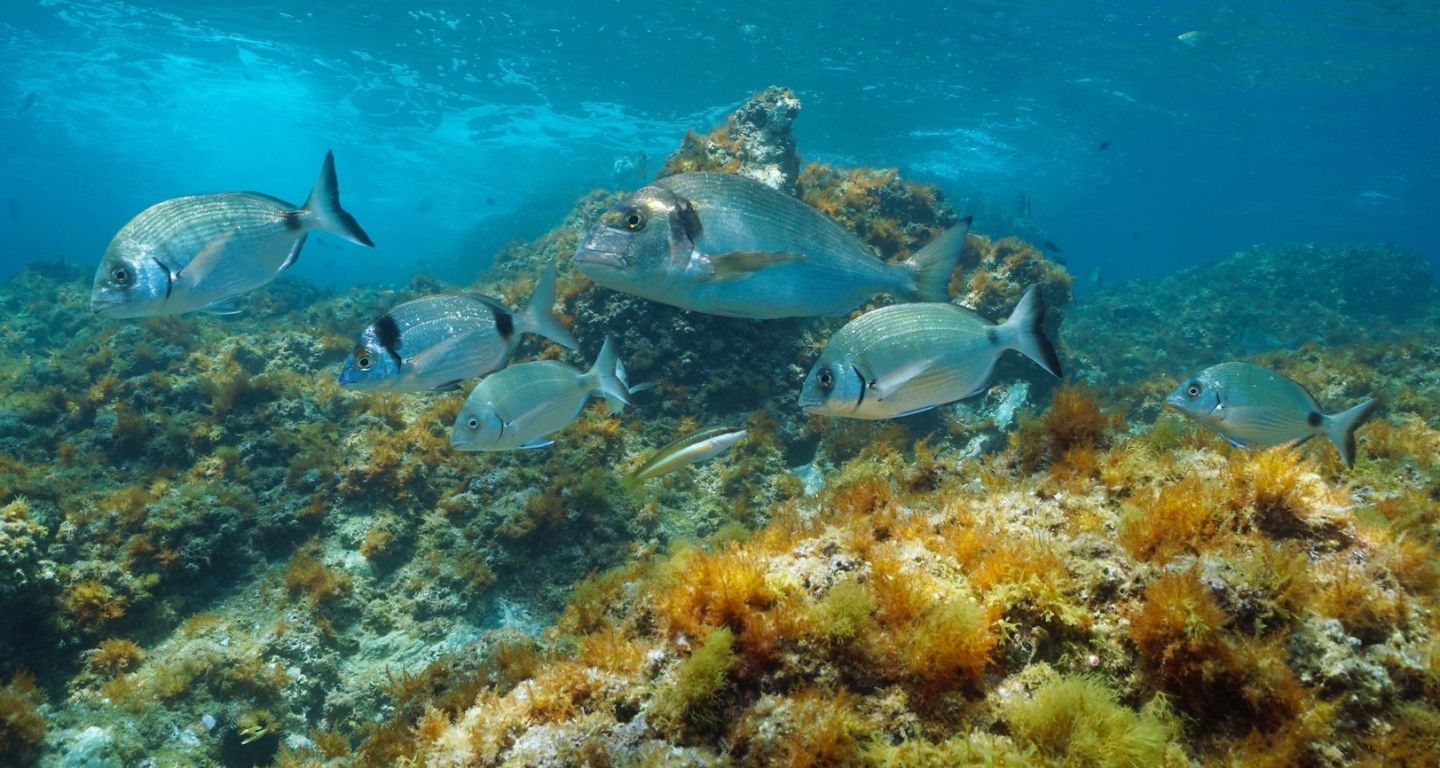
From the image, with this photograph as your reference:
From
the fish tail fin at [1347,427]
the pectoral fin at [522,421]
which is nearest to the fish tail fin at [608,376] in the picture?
the pectoral fin at [522,421]

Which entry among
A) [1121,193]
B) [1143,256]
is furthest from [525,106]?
[1143,256]

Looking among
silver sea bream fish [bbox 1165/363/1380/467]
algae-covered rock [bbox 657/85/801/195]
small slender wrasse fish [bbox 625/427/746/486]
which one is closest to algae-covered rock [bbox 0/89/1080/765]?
algae-covered rock [bbox 657/85/801/195]

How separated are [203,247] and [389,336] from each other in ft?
4.50

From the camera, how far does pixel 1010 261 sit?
956 centimetres

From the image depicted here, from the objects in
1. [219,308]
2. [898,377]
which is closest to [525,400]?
[219,308]

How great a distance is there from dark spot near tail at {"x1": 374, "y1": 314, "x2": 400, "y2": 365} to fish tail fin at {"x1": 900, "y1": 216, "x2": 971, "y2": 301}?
3277 mm

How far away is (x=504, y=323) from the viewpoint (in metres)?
3.98

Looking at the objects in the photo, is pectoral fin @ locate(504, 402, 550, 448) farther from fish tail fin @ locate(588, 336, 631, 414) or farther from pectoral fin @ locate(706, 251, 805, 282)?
pectoral fin @ locate(706, 251, 805, 282)

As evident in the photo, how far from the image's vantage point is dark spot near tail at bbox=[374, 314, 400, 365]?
3662 mm

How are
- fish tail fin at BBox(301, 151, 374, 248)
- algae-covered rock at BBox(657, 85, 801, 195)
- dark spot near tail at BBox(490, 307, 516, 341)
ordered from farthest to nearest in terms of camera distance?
algae-covered rock at BBox(657, 85, 801, 195) < dark spot near tail at BBox(490, 307, 516, 341) < fish tail fin at BBox(301, 151, 374, 248)

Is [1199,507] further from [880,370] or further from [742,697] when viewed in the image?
[742,697]

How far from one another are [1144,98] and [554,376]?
40.9 m

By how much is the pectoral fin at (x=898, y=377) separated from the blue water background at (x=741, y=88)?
2389 centimetres

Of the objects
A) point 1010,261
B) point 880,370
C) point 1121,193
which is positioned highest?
point 880,370
